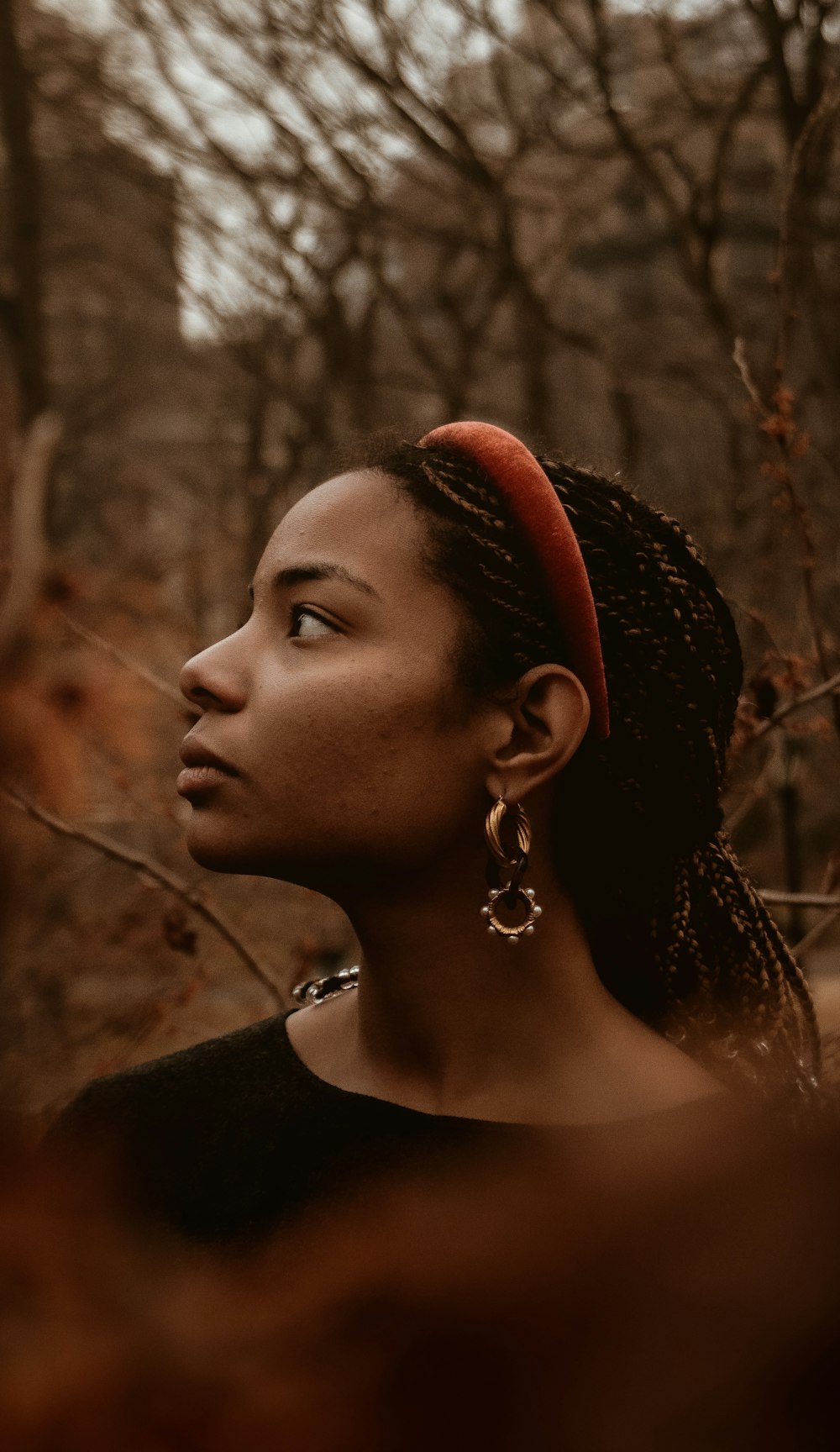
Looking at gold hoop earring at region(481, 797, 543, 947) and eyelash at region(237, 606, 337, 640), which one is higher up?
eyelash at region(237, 606, 337, 640)

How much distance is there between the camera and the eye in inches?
59.9

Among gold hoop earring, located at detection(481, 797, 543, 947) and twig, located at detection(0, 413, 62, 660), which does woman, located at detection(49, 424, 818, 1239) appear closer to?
gold hoop earring, located at detection(481, 797, 543, 947)

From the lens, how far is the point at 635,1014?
1.67 metres

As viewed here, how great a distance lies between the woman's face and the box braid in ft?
0.19

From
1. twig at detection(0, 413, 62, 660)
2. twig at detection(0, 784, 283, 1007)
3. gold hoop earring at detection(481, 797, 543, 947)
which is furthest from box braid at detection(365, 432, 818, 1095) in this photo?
twig at detection(0, 413, 62, 660)

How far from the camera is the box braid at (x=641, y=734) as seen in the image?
1.56 meters

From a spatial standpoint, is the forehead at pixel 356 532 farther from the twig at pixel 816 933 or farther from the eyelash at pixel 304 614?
the twig at pixel 816 933

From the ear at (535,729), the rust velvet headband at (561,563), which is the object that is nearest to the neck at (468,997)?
the ear at (535,729)

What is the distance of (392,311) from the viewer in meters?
7.55

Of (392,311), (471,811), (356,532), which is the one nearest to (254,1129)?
(471,811)

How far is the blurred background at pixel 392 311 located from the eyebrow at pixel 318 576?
217 mm

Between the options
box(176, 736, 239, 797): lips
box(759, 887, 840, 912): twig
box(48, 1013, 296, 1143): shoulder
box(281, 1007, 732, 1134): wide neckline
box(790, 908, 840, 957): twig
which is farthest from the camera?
box(790, 908, 840, 957): twig

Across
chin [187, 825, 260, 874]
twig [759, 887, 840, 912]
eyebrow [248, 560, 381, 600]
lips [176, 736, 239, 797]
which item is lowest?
twig [759, 887, 840, 912]

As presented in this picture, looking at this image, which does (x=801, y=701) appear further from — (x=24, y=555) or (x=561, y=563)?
(x=24, y=555)
